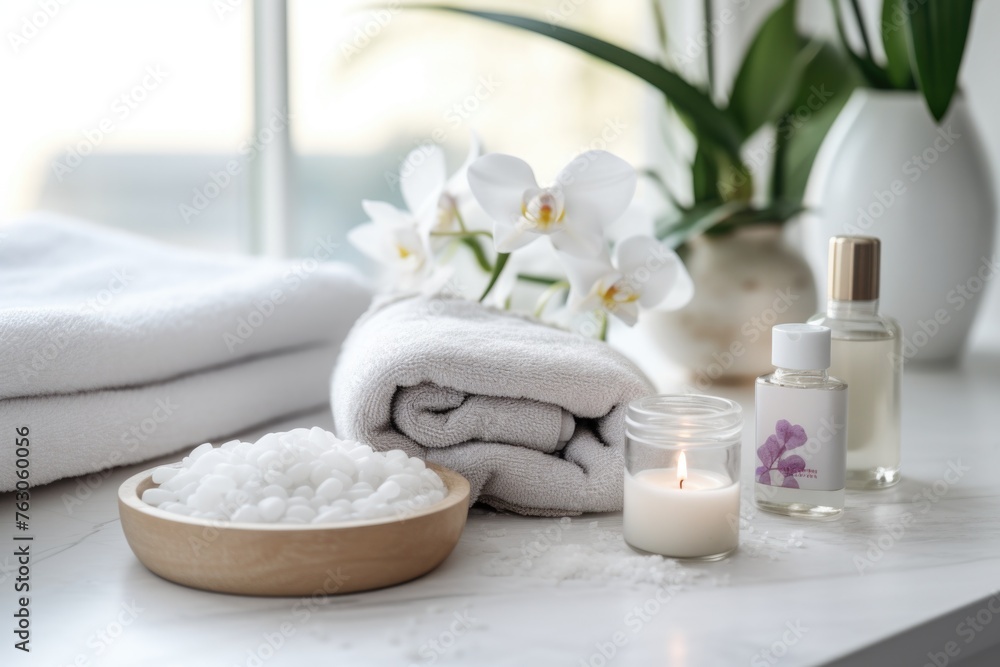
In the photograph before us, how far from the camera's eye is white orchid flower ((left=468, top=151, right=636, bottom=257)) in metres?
0.71

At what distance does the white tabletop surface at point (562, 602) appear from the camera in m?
0.46

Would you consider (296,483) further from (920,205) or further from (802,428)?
(920,205)

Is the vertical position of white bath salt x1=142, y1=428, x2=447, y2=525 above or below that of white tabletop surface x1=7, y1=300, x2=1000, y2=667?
above

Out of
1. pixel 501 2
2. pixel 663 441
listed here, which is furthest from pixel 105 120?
pixel 663 441

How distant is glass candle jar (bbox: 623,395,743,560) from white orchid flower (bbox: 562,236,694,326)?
0.20 meters

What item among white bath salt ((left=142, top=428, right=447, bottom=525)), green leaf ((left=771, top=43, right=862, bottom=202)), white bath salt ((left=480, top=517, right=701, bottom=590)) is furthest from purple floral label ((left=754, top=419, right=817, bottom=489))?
green leaf ((left=771, top=43, right=862, bottom=202))

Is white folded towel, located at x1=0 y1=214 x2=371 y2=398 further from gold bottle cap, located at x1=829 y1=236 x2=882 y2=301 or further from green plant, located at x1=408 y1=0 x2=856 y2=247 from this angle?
gold bottle cap, located at x1=829 y1=236 x2=882 y2=301

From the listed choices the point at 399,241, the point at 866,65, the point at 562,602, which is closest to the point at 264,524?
the point at 562,602

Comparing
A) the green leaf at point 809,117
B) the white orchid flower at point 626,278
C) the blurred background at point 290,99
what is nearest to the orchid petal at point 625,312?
the white orchid flower at point 626,278

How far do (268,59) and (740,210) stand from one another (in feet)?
2.01

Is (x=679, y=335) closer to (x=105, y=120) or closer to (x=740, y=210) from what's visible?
(x=740, y=210)

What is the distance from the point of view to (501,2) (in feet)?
4.73

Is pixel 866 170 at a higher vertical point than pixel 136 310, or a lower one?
higher

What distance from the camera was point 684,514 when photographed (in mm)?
566
